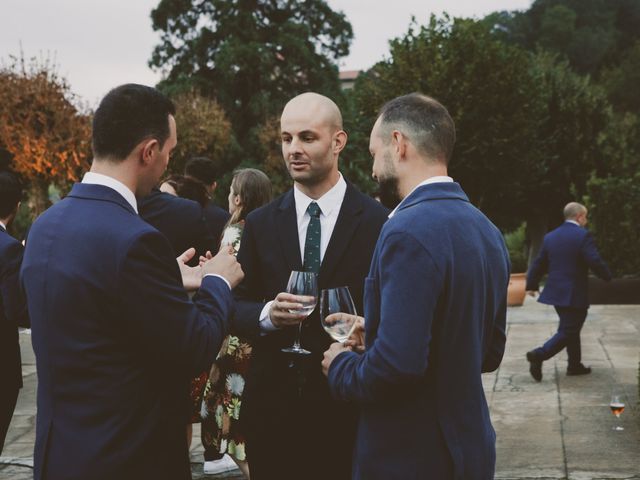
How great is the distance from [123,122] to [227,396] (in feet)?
10.2

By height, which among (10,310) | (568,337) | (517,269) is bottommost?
(517,269)

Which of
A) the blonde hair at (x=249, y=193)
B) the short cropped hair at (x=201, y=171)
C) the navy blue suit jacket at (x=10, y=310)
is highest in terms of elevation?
the short cropped hair at (x=201, y=171)

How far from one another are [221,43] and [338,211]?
34.3 meters

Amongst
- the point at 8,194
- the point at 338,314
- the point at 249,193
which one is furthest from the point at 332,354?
the point at 249,193

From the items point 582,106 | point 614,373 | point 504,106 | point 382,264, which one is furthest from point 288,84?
point 382,264

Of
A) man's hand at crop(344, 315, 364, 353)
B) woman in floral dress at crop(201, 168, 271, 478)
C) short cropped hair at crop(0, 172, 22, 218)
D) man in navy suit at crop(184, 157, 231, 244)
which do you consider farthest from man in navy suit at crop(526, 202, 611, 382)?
man's hand at crop(344, 315, 364, 353)

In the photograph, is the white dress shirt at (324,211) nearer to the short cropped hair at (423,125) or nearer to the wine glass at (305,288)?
the wine glass at (305,288)

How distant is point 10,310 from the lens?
3.66 metres

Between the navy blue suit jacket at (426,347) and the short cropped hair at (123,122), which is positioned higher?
the short cropped hair at (123,122)

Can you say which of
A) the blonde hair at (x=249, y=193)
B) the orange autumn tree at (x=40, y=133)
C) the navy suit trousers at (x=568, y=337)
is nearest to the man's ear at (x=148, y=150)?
the blonde hair at (x=249, y=193)

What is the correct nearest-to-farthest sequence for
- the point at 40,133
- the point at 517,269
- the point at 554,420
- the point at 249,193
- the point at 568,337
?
the point at 249,193
the point at 554,420
the point at 568,337
the point at 40,133
the point at 517,269

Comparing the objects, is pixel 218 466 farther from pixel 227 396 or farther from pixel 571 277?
pixel 571 277

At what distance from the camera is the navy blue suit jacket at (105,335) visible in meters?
2.23

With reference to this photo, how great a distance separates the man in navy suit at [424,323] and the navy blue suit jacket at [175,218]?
7.86 feet
